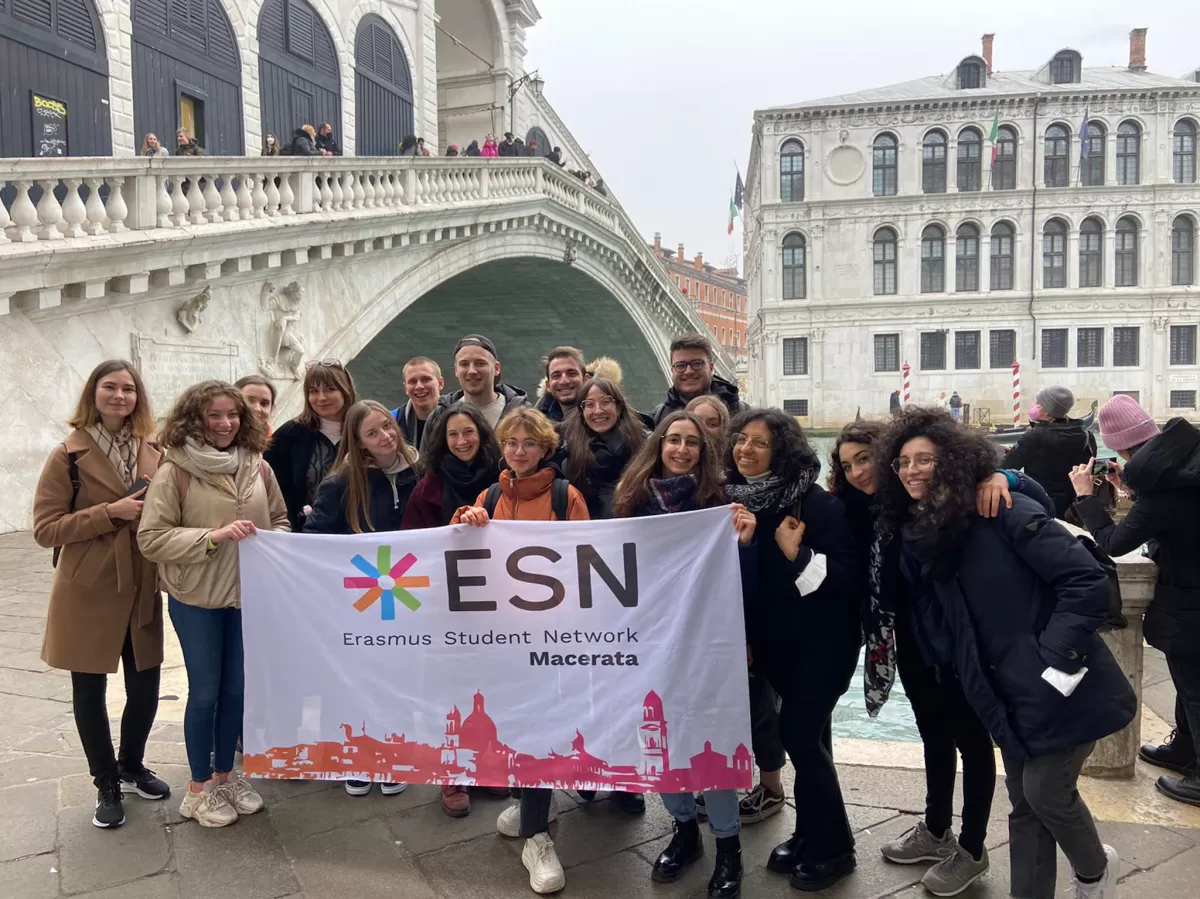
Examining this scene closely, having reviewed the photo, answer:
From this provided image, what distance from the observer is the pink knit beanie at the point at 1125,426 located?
2.83m

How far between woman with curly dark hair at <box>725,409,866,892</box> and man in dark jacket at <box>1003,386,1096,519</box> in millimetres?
3596

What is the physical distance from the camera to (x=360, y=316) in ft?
41.8

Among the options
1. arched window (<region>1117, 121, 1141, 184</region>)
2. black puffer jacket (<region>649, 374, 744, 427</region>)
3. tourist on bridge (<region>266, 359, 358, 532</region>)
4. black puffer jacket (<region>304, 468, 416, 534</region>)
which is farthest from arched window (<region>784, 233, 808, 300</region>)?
black puffer jacket (<region>304, 468, 416, 534</region>)

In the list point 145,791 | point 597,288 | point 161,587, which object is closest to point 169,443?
point 161,587

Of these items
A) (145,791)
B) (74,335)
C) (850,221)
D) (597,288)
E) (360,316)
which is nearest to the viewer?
(145,791)

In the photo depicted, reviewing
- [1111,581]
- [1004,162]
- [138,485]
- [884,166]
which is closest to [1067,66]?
[1004,162]

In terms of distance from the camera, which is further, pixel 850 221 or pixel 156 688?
pixel 850 221

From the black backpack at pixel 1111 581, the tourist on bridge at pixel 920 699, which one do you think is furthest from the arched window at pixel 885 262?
the tourist on bridge at pixel 920 699

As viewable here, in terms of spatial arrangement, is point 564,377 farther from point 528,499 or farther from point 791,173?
point 791,173

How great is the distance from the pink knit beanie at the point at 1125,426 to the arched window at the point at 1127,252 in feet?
118

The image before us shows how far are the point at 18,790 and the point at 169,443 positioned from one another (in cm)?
144

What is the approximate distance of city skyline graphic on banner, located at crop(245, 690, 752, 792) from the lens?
2.47 metres

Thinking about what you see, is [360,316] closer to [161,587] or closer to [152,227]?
[152,227]

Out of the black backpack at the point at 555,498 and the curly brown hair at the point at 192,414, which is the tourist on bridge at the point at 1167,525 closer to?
the black backpack at the point at 555,498
